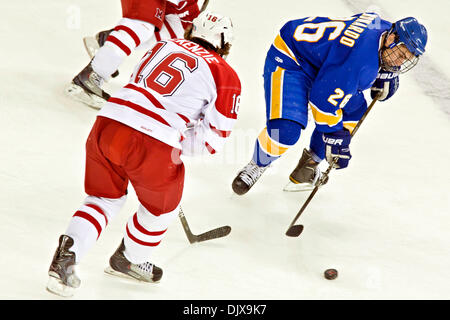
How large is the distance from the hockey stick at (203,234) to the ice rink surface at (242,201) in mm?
25

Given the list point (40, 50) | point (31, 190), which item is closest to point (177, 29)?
point (40, 50)

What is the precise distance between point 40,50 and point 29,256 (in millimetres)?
1780

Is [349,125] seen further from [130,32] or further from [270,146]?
[130,32]

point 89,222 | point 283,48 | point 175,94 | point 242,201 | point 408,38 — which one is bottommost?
point 242,201

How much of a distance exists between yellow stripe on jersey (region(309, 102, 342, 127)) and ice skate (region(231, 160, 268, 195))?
0.39m

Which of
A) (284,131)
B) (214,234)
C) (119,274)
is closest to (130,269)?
(119,274)

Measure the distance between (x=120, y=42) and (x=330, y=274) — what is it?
1.49 m

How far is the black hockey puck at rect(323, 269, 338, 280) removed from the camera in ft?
8.20

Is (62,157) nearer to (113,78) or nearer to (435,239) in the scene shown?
(113,78)

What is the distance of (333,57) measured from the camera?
2627 millimetres

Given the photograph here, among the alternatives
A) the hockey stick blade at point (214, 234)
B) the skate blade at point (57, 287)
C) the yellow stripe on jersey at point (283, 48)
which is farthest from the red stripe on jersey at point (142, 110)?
the yellow stripe on jersey at point (283, 48)

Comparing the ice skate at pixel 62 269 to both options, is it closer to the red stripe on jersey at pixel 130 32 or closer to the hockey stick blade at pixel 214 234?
the hockey stick blade at pixel 214 234

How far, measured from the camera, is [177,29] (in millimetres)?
3367

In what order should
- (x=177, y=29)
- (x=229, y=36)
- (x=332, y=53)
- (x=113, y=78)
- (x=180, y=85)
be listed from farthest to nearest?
(x=113, y=78), (x=177, y=29), (x=332, y=53), (x=229, y=36), (x=180, y=85)
